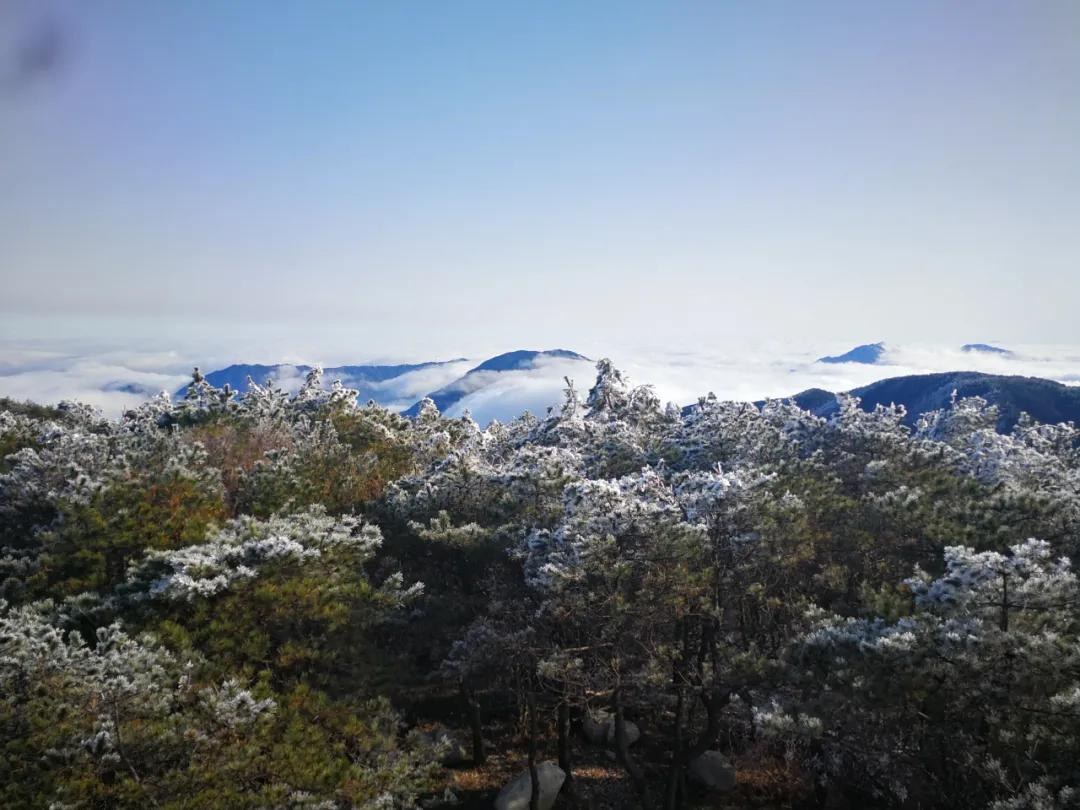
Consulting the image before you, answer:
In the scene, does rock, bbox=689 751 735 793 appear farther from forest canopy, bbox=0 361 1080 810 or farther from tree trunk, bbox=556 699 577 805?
tree trunk, bbox=556 699 577 805

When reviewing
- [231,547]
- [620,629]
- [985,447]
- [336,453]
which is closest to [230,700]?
[231,547]

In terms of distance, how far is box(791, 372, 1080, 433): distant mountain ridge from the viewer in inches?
5408

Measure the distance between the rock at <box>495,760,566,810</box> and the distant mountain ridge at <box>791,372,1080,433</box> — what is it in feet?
364


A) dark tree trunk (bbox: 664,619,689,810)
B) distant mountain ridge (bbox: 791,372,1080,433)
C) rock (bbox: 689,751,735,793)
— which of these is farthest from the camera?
distant mountain ridge (bbox: 791,372,1080,433)

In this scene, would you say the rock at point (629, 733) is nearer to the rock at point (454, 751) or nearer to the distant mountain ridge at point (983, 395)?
the rock at point (454, 751)

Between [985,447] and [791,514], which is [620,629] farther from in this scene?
[985,447]

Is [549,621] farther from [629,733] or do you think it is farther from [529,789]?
[629,733]

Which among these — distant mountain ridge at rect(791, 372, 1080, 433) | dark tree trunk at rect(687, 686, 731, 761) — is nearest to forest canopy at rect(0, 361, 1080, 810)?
dark tree trunk at rect(687, 686, 731, 761)

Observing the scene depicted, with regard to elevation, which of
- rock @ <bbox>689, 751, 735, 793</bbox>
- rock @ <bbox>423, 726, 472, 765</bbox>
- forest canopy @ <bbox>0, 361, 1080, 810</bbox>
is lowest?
rock @ <bbox>423, 726, 472, 765</bbox>

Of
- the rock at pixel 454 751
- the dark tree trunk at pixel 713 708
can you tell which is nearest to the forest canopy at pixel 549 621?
the dark tree trunk at pixel 713 708

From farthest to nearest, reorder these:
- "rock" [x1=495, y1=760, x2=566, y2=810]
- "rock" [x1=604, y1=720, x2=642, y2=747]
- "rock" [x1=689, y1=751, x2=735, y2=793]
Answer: "rock" [x1=604, y1=720, x2=642, y2=747] < "rock" [x1=689, y1=751, x2=735, y2=793] < "rock" [x1=495, y1=760, x2=566, y2=810]

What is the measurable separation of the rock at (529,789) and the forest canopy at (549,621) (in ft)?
0.33

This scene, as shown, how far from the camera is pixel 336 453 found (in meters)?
25.2

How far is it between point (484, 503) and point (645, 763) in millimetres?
9907
